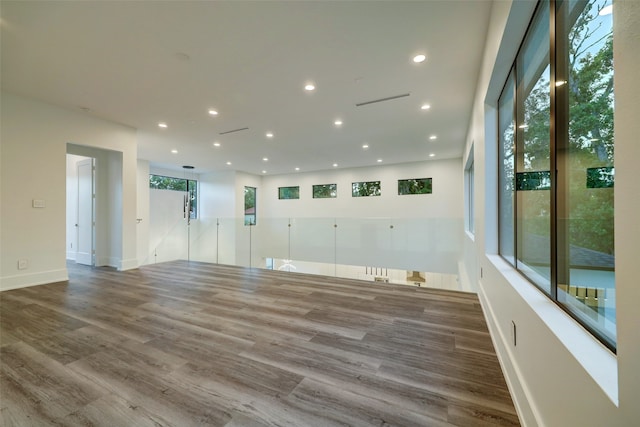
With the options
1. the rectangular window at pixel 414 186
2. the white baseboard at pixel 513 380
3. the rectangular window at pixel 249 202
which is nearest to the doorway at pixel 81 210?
the rectangular window at pixel 249 202

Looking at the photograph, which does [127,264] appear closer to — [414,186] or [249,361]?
[249,361]

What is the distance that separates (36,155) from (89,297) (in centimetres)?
250

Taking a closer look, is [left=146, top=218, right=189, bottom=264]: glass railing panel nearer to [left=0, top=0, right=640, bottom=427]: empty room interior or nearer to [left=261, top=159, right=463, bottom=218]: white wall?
[left=0, top=0, right=640, bottom=427]: empty room interior

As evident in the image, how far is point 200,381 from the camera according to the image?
1.73 meters

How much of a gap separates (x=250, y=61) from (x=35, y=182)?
4.05 meters

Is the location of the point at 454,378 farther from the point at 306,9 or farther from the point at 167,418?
the point at 306,9

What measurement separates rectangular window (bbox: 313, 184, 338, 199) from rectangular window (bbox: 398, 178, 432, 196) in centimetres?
246

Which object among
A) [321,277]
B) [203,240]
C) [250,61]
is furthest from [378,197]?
[250,61]

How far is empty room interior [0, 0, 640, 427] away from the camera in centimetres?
98

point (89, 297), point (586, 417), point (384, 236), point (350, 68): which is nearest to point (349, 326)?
point (586, 417)

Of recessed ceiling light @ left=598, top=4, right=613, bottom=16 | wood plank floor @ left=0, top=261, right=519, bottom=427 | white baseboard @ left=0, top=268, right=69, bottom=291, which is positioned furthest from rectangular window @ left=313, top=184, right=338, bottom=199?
recessed ceiling light @ left=598, top=4, right=613, bottom=16

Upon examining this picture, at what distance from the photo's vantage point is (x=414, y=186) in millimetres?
8656

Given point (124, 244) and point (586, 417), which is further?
point (124, 244)

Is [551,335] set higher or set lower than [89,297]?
higher
